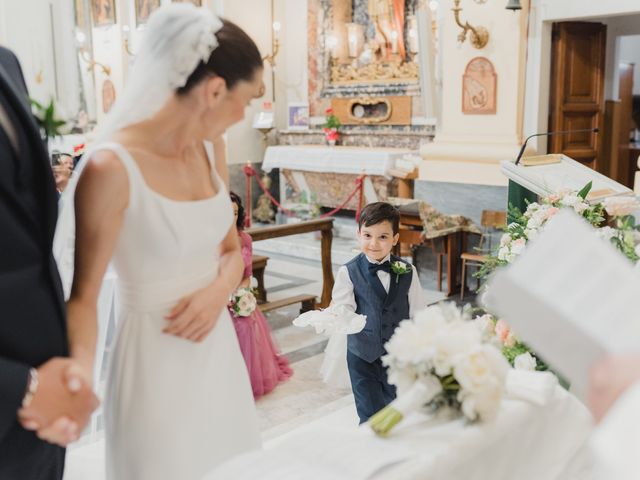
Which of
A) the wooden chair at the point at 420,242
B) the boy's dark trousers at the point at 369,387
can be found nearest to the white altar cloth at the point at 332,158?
the wooden chair at the point at 420,242

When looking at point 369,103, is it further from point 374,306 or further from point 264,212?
point 374,306

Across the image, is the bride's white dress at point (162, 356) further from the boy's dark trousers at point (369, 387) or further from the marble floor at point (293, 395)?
the boy's dark trousers at point (369, 387)

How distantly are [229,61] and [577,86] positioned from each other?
792cm

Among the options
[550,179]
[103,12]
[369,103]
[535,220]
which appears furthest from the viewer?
[103,12]

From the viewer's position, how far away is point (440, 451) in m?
1.65

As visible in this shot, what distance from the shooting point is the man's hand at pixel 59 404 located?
1562mm

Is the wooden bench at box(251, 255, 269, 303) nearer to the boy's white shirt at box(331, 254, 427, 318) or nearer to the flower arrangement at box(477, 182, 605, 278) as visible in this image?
the boy's white shirt at box(331, 254, 427, 318)

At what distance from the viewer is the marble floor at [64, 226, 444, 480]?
3.86 metres

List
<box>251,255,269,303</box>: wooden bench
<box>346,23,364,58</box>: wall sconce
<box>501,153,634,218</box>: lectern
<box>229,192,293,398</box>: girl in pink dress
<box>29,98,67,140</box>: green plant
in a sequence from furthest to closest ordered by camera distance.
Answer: <box>346,23,364,58</box>: wall sconce → <box>251,255,269,303</box>: wooden bench → <box>229,192,293,398</box>: girl in pink dress → <box>501,153,634,218</box>: lectern → <box>29,98,67,140</box>: green plant

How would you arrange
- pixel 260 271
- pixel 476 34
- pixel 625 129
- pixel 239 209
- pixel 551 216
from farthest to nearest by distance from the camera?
pixel 625 129 → pixel 476 34 → pixel 260 271 → pixel 239 209 → pixel 551 216

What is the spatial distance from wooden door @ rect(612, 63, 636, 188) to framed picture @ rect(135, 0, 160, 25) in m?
8.24

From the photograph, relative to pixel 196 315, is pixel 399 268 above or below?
below

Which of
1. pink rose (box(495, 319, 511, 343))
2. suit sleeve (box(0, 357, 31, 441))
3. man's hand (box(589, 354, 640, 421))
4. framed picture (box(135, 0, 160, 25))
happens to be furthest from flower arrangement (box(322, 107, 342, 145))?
man's hand (box(589, 354, 640, 421))

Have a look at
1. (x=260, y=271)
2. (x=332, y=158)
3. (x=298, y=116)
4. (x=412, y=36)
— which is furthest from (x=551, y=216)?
(x=298, y=116)
